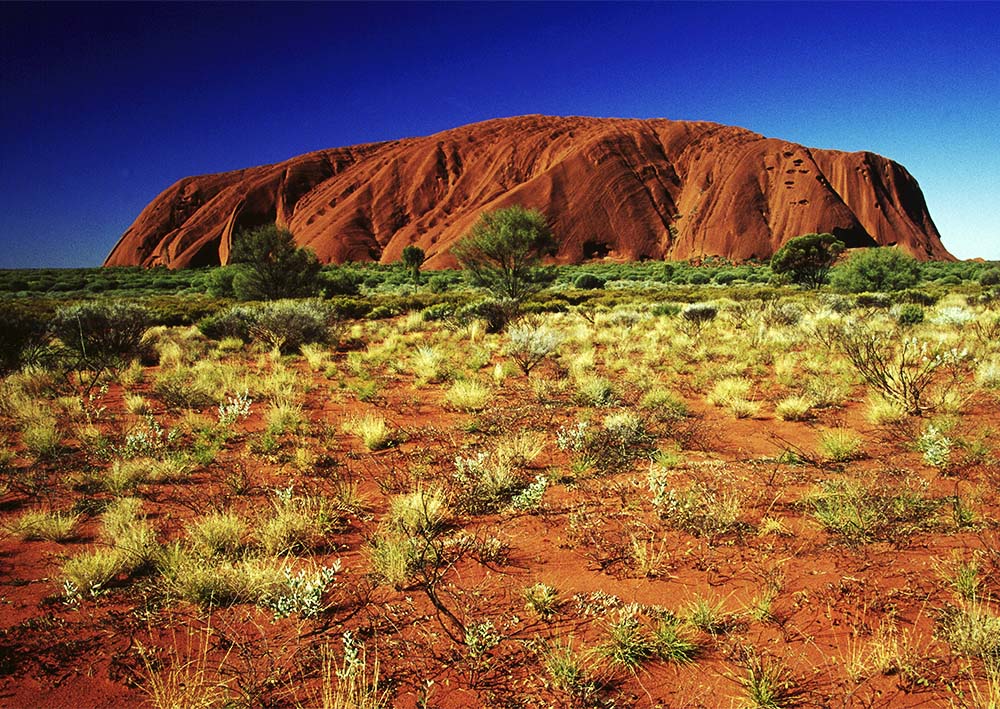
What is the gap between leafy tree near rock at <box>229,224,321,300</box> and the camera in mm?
25281

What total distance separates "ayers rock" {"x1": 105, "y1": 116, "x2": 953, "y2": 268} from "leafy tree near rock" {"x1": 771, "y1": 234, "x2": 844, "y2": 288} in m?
41.8

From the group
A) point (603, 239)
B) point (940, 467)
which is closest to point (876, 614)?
point (940, 467)

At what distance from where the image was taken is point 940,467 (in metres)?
4.26

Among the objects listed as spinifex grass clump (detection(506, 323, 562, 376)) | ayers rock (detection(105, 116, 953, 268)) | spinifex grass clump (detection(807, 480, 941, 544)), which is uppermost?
ayers rock (detection(105, 116, 953, 268))

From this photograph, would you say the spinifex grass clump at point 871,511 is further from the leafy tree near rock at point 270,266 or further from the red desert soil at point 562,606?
the leafy tree near rock at point 270,266

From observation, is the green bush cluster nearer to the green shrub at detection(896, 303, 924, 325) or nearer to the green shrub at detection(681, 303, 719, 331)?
the green shrub at detection(681, 303, 719, 331)

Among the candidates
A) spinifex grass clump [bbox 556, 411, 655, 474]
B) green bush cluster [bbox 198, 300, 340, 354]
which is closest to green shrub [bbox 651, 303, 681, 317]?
green bush cluster [bbox 198, 300, 340, 354]

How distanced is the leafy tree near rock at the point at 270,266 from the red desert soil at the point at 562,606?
929 inches

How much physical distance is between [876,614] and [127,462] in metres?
6.21

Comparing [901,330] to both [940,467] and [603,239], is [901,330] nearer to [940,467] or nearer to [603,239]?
[940,467]

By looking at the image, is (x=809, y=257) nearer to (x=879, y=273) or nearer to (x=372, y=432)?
(x=879, y=273)

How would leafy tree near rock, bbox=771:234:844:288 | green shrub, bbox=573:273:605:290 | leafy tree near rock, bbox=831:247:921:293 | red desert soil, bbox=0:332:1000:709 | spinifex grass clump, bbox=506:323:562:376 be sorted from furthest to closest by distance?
green shrub, bbox=573:273:605:290 → leafy tree near rock, bbox=771:234:844:288 → leafy tree near rock, bbox=831:247:921:293 → spinifex grass clump, bbox=506:323:562:376 → red desert soil, bbox=0:332:1000:709

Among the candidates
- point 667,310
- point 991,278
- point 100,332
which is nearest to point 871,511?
point 100,332

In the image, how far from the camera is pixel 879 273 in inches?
991
